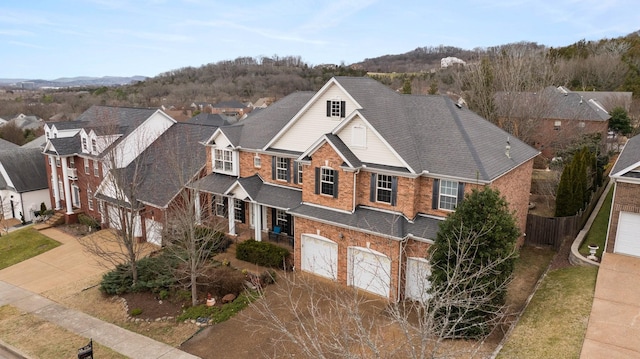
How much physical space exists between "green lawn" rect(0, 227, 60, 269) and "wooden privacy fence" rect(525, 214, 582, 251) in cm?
3130

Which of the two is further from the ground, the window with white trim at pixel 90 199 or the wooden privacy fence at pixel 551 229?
the wooden privacy fence at pixel 551 229

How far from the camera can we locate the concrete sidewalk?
16.5 m

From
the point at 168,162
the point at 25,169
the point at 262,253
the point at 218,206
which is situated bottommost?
the point at 262,253

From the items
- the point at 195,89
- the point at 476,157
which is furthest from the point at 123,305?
the point at 195,89

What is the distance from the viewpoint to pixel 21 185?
38.5 m

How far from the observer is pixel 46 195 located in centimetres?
3956

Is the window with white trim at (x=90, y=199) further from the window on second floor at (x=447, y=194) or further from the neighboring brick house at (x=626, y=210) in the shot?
the neighboring brick house at (x=626, y=210)

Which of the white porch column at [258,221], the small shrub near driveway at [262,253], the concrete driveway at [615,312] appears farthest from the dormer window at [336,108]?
the concrete driveway at [615,312]

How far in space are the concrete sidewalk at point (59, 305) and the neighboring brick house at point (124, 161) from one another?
136 inches

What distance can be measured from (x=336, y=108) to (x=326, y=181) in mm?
3995

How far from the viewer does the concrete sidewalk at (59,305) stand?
16484mm

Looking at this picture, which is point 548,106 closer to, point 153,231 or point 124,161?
point 153,231

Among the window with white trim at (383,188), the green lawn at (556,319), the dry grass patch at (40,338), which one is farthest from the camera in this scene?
the window with white trim at (383,188)

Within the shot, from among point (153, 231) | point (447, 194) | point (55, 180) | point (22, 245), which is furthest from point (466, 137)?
point (55, 180)
